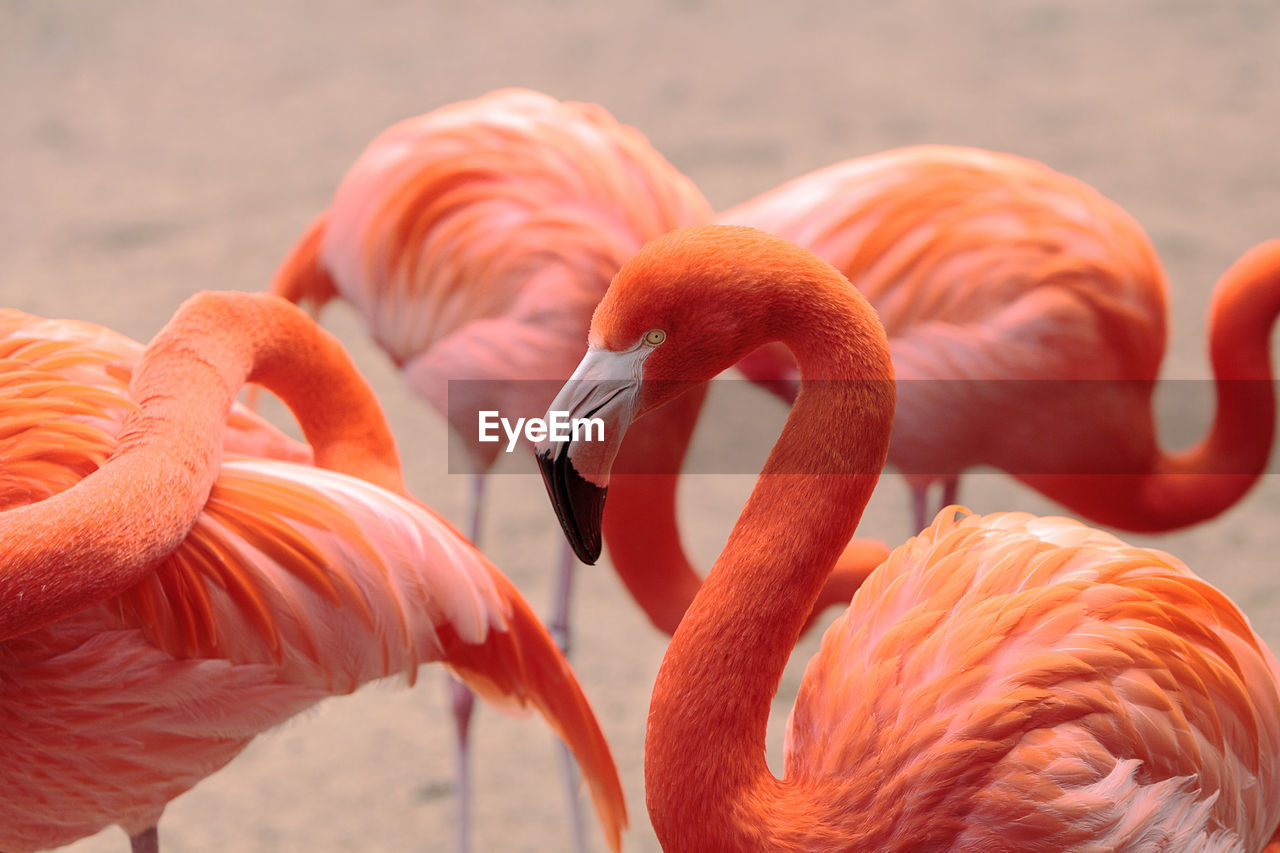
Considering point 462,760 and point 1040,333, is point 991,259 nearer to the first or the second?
point 1040,333

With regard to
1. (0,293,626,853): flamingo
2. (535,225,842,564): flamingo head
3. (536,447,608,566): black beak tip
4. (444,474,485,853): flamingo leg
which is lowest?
(444,474,485,853): flamingo leg

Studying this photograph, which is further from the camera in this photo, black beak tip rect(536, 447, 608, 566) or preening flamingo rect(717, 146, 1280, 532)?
preening flamingo rect(717, 146, 1280, 532)

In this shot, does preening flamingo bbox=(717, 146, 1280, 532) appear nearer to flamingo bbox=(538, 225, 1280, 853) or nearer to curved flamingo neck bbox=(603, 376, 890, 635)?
curved flamingo neck bbox=(603, 376, 890, 635)

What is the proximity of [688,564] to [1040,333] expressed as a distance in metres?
0.78

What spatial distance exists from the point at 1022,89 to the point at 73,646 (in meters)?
4.77

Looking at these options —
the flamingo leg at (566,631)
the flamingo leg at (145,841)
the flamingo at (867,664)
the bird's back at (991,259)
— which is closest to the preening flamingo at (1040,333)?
the bird's back at (991,259)

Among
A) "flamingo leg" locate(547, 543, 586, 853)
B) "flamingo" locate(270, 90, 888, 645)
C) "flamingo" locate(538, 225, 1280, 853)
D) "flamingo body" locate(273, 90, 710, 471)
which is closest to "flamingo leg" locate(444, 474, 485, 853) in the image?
"flamingo" locate(270, 90, 888, 645)

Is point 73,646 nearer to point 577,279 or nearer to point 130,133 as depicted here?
point 577,279

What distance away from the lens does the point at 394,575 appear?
171cm

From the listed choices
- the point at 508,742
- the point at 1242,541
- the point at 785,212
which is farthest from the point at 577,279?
the point at 1242,541

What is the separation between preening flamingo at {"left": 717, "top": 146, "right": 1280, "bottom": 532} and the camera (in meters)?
2.38

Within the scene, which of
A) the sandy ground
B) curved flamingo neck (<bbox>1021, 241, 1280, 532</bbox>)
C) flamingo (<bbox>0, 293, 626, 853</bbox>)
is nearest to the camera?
flamingo (<bbox>0, 293, 626, 853</bbox>)

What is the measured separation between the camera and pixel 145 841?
1900 mm

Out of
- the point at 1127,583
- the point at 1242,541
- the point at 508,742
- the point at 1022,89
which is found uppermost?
the point at 1127,583
